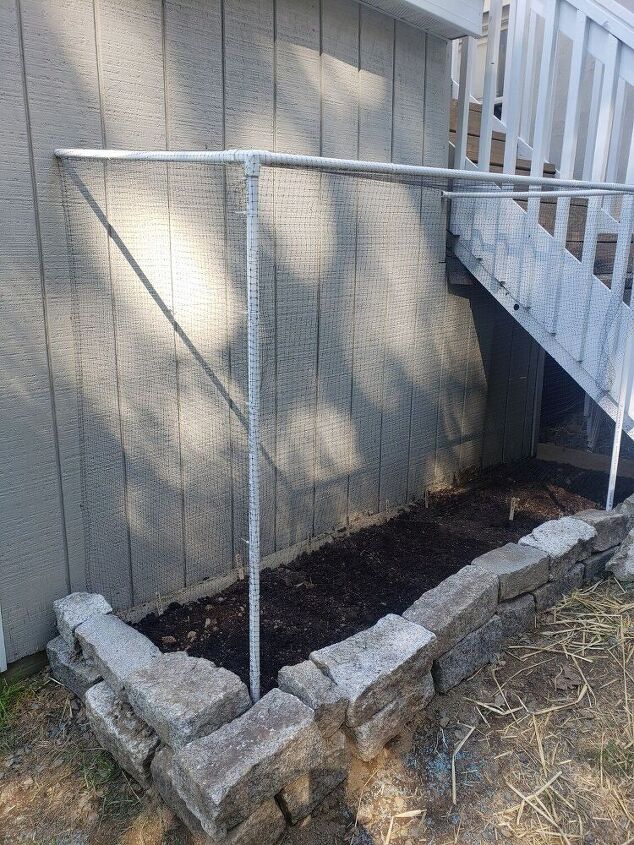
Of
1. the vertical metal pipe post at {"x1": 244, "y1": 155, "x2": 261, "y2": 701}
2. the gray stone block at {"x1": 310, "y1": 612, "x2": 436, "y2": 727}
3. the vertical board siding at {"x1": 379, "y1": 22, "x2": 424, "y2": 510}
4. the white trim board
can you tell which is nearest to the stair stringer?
the vertical board siding at {"x1": 379, "y1": 22, "x2": 424, "y2": 510}

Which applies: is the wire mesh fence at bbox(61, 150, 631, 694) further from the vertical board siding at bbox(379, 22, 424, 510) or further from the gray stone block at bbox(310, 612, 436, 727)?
the gray stone block at bbox(310, 612, 436, 727)

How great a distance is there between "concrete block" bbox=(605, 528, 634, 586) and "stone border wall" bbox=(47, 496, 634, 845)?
67cm

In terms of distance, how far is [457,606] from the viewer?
8.02 ft

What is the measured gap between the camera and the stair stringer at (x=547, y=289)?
3.47 m

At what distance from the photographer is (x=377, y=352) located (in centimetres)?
357

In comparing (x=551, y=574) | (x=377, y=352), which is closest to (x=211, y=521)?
(x=377, y=352)

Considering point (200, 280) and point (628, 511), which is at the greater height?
point (200, 280)

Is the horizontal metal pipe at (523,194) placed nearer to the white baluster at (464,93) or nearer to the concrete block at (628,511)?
the white baluster at (464,93)

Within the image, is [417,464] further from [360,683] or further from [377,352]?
[360,683]

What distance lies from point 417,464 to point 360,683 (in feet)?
6.91

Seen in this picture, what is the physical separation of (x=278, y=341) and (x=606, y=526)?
176 cm

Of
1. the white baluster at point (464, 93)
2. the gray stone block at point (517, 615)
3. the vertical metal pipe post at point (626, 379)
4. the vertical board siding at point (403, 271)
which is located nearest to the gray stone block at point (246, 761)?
the gray stone block at point (517, 615)

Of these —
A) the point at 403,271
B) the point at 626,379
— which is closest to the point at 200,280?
the point at 403,271

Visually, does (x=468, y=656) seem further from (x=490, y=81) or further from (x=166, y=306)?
(x=490, y=81)
